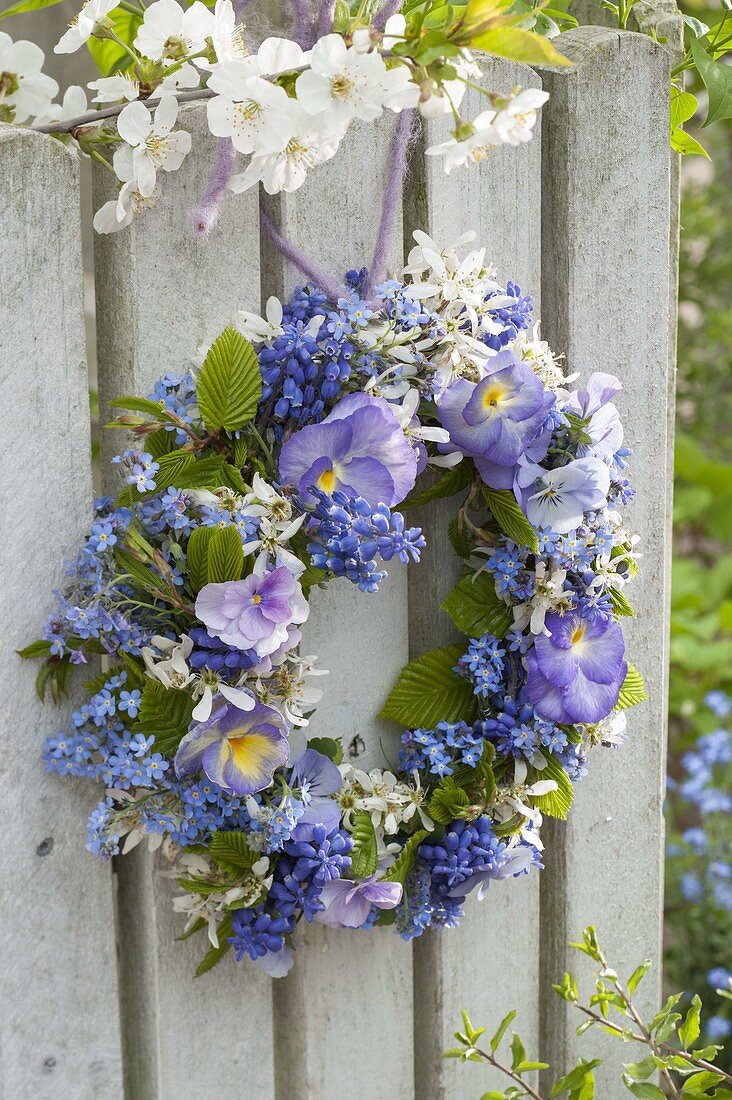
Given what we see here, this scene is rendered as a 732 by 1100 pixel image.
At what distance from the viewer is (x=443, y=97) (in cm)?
87

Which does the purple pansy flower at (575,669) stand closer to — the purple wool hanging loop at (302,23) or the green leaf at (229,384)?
the green leaf at (229,384)

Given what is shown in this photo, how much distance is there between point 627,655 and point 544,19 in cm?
71

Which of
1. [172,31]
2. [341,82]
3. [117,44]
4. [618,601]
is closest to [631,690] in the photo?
[618,601]

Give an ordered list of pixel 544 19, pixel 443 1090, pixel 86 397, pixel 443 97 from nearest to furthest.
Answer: pixel 443 97 → pixel 86 397 → pixel 544 19 → pixel 443 1090

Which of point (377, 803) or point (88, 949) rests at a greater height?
point (377, 803)

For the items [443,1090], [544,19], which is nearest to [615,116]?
[544,19]

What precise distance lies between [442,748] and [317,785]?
0.43ft

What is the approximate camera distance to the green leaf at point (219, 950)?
110 cm

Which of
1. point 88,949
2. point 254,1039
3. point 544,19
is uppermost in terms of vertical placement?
point 544,19

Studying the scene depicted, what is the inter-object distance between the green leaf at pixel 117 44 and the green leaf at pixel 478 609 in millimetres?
687

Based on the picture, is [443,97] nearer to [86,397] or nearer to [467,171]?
[467,171]

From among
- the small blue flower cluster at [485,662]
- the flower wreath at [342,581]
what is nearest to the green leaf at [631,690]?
the flower wreath at [342,581]

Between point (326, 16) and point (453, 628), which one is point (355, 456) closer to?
point (453, 628)

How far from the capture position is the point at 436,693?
1139 millimetres
